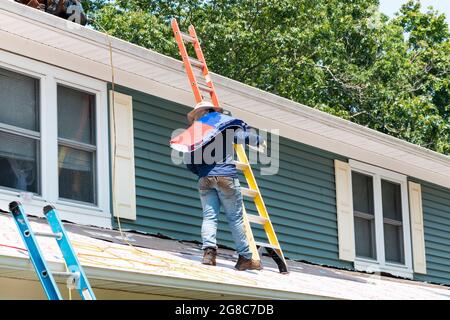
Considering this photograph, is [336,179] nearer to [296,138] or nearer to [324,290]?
[296,138]

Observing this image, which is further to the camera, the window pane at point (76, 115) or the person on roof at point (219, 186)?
the window pane at point (76, 115)

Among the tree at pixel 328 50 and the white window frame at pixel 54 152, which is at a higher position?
the tree at pixel 328 50

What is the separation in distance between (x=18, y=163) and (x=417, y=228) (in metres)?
7.08

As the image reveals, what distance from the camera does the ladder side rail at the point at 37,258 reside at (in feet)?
19.5

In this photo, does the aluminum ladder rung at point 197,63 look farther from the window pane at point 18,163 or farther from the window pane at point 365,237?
the window pane at point 365,237

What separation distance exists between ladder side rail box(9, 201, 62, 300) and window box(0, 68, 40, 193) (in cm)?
285

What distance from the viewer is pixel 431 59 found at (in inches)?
1080

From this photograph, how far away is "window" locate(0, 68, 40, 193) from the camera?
29.7ft

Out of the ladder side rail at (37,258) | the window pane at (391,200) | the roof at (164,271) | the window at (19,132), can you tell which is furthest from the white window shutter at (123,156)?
the window pane at (391,200)

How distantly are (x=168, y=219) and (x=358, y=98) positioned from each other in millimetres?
15270

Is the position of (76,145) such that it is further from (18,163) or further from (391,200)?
(391,200)

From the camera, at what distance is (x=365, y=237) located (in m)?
13.5

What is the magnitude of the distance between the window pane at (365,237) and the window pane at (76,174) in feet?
15.8

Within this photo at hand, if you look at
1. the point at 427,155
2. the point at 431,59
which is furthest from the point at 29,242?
the point at 431,59
